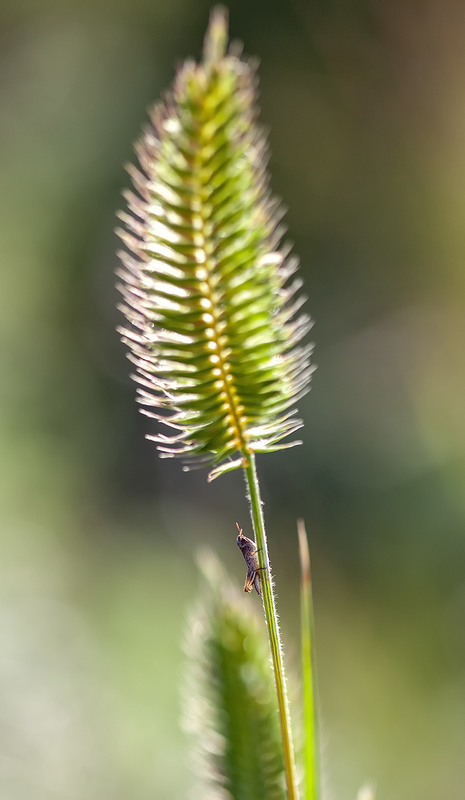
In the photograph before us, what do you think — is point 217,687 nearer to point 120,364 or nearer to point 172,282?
point 172,282

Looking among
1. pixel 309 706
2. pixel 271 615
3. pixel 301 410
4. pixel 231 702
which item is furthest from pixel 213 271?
pixel 301 410

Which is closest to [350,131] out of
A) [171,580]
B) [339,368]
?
[339,368]

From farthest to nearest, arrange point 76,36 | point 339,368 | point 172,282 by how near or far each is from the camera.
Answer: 1. point 76,36
2. point 339,368
3. point 172,282

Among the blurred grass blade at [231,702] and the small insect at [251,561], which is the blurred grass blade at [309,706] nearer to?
the small insect at [251,561]

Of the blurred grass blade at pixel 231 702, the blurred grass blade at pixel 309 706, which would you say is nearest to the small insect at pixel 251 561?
the blurred grass blade at pixel 309 706

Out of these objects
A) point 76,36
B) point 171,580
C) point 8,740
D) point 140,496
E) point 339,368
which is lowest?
point 8,740

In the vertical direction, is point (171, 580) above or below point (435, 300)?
below
